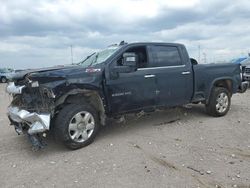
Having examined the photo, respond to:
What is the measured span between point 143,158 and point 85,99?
1.72 metres

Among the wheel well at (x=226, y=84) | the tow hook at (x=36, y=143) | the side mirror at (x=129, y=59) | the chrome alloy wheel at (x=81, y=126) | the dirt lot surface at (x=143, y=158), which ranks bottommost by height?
the dirt lot surface at (x=143, y=158)

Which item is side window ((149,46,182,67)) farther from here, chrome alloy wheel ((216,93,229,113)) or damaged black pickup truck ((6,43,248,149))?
chrome alloy wheel ((216,93,229,113))

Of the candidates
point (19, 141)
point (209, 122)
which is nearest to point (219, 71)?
point (209, 122)

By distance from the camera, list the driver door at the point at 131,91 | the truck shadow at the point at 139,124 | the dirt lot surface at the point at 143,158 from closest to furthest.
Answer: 1. the dirt lot surface at the point at 143,158
2. the truck shadow at the point at 139,124
3. the driver door at the point at 131,91

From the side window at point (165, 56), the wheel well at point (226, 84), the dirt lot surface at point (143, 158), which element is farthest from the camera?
the wheel well at point (226, 84)

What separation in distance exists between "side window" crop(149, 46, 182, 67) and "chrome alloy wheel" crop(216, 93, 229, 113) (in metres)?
1.59

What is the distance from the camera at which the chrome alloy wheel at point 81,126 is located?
5.52m

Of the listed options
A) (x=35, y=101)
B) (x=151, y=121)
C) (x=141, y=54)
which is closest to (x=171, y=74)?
(x=141, y=54)

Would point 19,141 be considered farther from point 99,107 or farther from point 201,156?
point 201,156

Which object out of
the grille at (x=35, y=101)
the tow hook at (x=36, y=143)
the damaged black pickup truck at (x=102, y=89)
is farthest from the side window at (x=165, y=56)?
the tow hook at (x=36, y=143)

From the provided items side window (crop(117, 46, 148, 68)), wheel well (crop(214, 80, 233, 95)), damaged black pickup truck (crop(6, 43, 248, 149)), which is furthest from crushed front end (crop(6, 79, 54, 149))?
wheel well (crop(214, 80, 233, 95))

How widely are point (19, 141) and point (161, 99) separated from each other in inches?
124

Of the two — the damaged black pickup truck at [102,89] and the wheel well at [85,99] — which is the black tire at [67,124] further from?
the wheel well at [85,99]

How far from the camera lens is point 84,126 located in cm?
568
